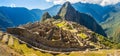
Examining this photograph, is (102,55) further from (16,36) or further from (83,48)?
(16,36)

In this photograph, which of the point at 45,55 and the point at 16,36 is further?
the point at 16,36

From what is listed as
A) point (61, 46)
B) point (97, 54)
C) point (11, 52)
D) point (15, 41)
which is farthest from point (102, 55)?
point (11, 52)

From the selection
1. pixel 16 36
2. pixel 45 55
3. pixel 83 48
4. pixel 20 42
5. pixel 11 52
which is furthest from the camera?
pixel 83 48

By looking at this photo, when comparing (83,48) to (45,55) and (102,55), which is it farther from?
(45,55)

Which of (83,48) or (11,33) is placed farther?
(83,48)

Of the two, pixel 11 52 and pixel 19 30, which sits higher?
pixel 19 30

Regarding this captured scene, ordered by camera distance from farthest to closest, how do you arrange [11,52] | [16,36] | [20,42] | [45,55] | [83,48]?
[83,48]
[16,36]
[20,42]
[45,55]
[11,52]

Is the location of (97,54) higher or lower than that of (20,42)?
lower

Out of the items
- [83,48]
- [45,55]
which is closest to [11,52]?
[45,55]

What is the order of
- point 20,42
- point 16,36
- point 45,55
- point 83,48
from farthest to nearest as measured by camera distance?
point 83,48
point 16,36
point 20,42
point 45,55
